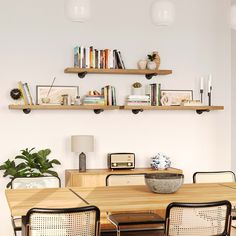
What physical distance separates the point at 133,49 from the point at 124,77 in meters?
0.35

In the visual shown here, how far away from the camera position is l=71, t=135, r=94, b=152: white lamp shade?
554 centimetres

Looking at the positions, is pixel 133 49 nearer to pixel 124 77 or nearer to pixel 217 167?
pixel 124 77

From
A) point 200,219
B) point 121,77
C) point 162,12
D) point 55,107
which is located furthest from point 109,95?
point 200,219

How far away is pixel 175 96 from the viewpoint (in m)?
6.17

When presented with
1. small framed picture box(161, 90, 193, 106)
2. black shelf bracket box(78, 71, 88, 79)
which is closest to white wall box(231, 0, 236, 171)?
small framed picture box(161, 90, 193, 106)

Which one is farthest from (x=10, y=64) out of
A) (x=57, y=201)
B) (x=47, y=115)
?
A: (x=57, y=201)

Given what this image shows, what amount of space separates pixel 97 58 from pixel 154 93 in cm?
79

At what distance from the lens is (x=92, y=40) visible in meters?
5.93

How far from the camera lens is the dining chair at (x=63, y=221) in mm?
2896

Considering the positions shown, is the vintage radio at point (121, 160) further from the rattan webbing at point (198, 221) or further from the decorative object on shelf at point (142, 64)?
the rattan webbing at point (198, 221)

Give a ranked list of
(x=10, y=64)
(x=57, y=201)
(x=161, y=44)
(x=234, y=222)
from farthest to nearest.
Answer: (x=161, y=44), (x=10, y=64), (x=234, y=222), (x=57, y=201)

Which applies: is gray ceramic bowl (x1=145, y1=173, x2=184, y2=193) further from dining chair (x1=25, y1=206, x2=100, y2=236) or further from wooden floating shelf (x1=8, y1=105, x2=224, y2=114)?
wooden floating shelf (x1=8, y1=105, x2=224, y2=114)

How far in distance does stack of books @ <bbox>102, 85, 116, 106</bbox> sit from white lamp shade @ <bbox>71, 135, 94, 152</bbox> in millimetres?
489

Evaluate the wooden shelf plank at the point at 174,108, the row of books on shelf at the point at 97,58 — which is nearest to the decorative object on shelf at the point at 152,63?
the row of books on shelf at the point at 97,58
